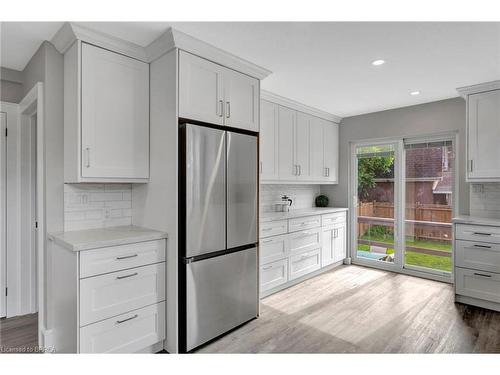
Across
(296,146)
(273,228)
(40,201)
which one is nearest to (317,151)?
(296,146)

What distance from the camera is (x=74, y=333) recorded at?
6.35ft

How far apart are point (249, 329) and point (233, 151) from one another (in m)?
1.61

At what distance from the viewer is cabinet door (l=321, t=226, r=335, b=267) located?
4305 millimetres

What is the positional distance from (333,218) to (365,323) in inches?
76.5

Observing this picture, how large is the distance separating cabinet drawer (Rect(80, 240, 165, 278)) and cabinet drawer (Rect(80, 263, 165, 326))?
0.04 metres

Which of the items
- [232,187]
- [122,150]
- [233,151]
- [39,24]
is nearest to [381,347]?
[232,187]

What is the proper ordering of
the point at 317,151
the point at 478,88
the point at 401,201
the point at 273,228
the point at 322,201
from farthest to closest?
the point at 322,201 < the point at 317,151 < the point at 401,201 < the point at 273,228 < the point at 478,88

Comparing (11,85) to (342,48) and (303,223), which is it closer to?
(342,48)

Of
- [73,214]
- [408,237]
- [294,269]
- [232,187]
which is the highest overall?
[232,187]

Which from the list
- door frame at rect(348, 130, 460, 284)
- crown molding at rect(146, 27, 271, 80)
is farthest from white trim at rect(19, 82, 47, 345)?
door frame at rect(348, 130, 460, 284)

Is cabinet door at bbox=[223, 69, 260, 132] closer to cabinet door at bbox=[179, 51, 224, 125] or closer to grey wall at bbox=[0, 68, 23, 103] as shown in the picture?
cabinet door at bbox=[179, 51, 224, 125]

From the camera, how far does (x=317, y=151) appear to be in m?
4.51
